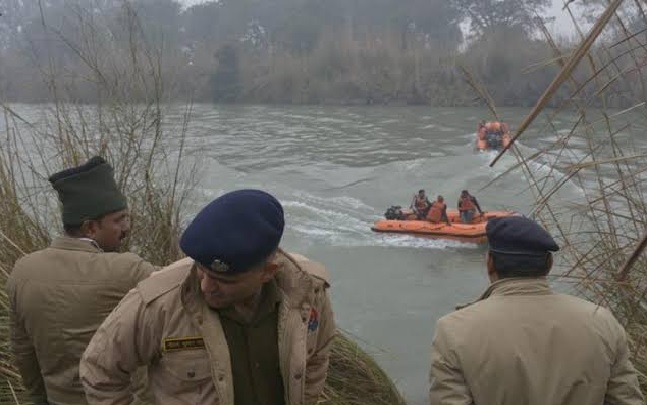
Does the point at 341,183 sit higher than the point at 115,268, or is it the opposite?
the point at 115,268

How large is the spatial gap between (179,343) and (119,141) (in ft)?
10.5

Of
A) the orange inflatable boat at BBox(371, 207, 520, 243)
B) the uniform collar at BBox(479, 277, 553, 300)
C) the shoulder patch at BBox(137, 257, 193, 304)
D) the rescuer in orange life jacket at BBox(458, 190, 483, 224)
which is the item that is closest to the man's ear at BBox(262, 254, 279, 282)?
the shoulder patch at BBox(137, 257, 193, 304)

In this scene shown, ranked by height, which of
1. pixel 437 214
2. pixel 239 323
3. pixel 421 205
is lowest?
pixel 437 214

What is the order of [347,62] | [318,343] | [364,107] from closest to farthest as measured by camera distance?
[318,343] → [364,107] → [347,62]

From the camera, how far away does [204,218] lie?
59.9 inches

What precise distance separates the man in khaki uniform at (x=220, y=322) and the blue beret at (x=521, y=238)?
0.78 m

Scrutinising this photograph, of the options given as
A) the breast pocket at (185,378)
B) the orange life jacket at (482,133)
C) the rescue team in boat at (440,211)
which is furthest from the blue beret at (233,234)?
the orange life jacket at (482,133)

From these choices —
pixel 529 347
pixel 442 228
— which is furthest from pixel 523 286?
pixel 442 228

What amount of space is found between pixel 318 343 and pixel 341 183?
19.0 meters

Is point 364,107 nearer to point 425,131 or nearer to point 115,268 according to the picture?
point 425,131

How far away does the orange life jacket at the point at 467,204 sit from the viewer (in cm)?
1466

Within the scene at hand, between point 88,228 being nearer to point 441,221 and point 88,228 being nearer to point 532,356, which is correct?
point 532,356

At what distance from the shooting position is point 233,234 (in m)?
1.50

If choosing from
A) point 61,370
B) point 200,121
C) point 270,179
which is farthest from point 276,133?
point 61,370
